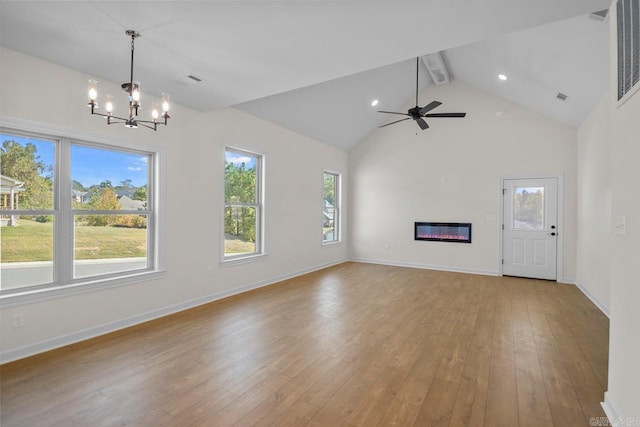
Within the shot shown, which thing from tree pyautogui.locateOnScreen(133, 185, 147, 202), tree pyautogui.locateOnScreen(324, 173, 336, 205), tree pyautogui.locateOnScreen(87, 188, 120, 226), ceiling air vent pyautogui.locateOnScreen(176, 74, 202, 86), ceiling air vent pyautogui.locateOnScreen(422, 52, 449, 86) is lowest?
tree pyautogui.locateOnScreen(87, 188, 120, 226)

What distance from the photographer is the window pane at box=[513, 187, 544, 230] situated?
Answer: 614cm

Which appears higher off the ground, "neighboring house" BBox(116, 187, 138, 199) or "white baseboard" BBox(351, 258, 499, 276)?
"neighboring house" BBox(116, 187, 138, 199)

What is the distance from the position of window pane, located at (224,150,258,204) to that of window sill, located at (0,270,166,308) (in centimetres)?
170

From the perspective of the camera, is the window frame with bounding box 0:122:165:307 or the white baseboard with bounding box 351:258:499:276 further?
the white baseboard with bounding box 351:258:499:276

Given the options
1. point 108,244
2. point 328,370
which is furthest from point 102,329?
point 328,370

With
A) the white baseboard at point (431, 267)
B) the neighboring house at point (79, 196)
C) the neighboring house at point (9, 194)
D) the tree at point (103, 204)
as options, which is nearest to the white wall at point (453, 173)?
the white baseboard at point (431, 267)

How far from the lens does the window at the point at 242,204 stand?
4.97 m

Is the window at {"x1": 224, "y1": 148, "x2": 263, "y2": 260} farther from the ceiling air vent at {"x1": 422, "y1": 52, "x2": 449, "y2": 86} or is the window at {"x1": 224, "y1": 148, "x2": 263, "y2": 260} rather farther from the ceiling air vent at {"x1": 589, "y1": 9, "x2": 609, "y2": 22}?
the ceiling air vent at {"x1": 589, "y1": 9, "x2": 609, "y2": 22}

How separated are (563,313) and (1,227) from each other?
257 inches

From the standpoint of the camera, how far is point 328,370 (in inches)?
103

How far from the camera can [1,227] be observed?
2793 mm

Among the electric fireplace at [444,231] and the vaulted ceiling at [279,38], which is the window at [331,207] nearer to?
the electric fireplace at [444,231]

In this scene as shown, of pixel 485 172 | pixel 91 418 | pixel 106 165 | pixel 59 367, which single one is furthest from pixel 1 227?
pixel 485 172

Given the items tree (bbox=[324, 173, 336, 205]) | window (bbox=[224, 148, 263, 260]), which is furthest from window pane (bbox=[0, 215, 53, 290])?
tree (bbox=[324, 173, 336, 205])
